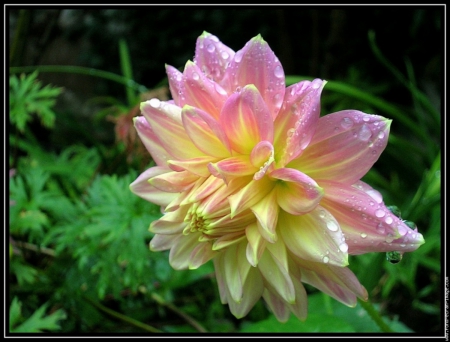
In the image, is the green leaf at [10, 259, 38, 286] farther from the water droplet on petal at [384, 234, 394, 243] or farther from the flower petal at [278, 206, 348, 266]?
the water droplet on petal at [384, 234, 394, 243]

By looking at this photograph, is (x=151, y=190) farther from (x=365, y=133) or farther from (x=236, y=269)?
(x=365, y=133)

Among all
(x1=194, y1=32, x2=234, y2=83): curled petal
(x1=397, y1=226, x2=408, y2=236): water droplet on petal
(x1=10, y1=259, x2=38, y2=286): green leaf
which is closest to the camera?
(x1=397, y1=226, x2=408, y2=236): water droplet on petal

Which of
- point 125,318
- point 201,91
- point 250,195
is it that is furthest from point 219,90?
point 125,318

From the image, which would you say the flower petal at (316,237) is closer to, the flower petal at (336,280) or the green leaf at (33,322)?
the flower petal at (336,280)

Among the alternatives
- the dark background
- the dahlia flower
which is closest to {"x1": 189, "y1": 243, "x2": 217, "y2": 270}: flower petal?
the dahlia flower

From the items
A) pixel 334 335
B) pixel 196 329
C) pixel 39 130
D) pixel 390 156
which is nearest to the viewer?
pixel 334 335

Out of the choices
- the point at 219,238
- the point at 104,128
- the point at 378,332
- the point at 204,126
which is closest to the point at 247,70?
the point at 204,126

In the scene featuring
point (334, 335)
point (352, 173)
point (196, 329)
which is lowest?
point (196, 329)

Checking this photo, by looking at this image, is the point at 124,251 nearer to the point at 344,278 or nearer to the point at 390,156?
the point at 344,278
